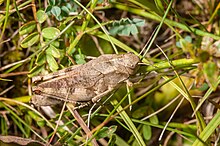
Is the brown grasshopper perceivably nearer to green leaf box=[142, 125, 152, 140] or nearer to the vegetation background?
the vegetation background

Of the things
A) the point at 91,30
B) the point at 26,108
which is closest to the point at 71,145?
the point at 26,108

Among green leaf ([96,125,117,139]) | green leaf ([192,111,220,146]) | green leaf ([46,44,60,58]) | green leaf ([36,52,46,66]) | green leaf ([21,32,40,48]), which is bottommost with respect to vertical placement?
green leaf ([96,125,117,139])

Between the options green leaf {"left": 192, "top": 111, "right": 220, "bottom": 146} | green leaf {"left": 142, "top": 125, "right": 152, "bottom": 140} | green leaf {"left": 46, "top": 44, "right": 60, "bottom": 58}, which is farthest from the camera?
green leaf {"left": 142, "top": 125, "right": 152, "bottom": 140}

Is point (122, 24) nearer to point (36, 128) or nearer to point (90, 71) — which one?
point (90, 71)

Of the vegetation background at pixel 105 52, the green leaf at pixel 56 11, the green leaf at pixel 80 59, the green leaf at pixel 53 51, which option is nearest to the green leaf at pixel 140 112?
the vegetation background at pixel 105 52

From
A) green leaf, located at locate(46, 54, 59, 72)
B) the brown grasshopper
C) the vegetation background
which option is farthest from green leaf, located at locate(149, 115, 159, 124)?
green leaf, located at locate(46, 54, 59, 72)

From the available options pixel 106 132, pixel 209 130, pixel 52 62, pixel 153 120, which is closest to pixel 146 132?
pixel 153 120
